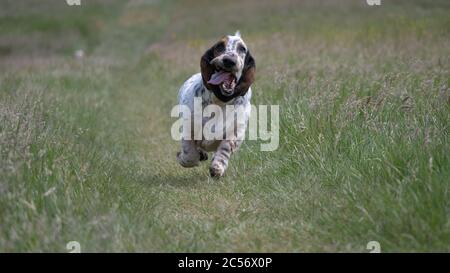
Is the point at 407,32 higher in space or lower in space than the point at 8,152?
higher

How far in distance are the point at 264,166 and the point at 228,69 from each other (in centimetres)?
104

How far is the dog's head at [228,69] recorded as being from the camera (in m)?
5.76

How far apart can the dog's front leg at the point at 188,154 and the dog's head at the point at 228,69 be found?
628 millimetres

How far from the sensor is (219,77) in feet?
19.1

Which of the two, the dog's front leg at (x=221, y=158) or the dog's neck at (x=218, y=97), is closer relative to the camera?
the dog's neck at (x=218, y=97)

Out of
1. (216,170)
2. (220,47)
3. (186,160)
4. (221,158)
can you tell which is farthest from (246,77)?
(186,160)

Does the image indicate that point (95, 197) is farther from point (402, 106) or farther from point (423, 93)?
point (423, 93)

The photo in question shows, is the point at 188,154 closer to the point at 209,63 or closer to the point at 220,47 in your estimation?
the point at 209,63

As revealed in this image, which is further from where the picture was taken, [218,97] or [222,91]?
[218,97]

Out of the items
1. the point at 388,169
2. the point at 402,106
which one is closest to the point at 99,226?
the point at 388,169

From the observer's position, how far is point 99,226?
3.96 meters

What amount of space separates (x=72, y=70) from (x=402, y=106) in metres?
9.34

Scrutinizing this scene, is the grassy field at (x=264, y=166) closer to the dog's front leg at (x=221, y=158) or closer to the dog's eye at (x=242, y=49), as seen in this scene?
the dog's front leg at (x=221, y=158)

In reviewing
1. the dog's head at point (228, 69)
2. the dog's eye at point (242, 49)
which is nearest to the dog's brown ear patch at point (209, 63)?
the dog's head at point (228, 69)
